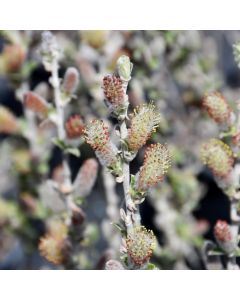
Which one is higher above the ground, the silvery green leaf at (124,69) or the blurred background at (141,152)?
the blurred background at (141,152)

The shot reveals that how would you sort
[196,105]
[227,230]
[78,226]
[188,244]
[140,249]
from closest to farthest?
[140,249] < [227,230] < [78,226] < [188,244] < [196,105]

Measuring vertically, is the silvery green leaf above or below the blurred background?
below

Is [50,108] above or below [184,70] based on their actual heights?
below

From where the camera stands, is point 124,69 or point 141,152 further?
point 141,152

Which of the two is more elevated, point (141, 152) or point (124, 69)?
point (141, 152)

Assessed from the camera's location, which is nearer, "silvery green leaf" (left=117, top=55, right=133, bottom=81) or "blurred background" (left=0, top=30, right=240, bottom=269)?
"silvery green leaf" (left=117, top=55, right=133, bottom=81)

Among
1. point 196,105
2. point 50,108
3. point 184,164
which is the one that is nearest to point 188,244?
point 184,164

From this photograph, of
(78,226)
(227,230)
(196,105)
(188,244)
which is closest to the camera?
(227,230)
